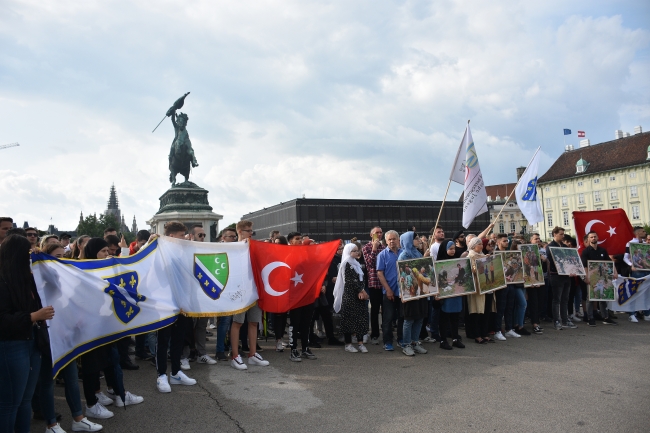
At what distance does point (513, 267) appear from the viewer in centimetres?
1045

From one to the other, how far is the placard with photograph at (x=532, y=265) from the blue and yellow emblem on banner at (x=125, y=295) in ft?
26.3

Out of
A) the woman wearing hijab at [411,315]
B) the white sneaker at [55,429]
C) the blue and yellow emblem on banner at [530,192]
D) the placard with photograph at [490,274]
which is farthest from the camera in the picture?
the blue and yellow emblem on banner at [530,192]

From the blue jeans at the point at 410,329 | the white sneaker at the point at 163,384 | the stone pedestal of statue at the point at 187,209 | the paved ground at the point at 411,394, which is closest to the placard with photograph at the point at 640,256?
the paved ground at the point at 411,394

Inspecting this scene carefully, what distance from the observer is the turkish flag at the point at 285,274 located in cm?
810

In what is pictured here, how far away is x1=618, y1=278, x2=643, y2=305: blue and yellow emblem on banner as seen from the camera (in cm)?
1190

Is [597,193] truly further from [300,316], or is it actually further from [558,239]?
[300,316]

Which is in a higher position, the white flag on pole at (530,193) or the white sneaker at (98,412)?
the white flag on pole at (530,193)

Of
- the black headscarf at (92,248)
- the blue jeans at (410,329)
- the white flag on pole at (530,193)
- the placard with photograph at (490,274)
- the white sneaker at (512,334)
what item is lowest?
the white sneaker at (512,334)

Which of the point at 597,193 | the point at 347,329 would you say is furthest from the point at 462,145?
the point at 597,193

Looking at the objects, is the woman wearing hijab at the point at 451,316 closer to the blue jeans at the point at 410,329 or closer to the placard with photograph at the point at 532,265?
the blue jeans at the point at 410,329

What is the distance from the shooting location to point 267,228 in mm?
85188

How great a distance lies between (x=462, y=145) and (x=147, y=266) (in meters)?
7.67

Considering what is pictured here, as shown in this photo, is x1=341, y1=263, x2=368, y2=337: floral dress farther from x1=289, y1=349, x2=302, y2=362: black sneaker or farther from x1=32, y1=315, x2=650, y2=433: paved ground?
x1=289, y1=349, x2=302, y2=362: black sneaker

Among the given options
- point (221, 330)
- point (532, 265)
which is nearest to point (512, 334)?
point (532, 265)
